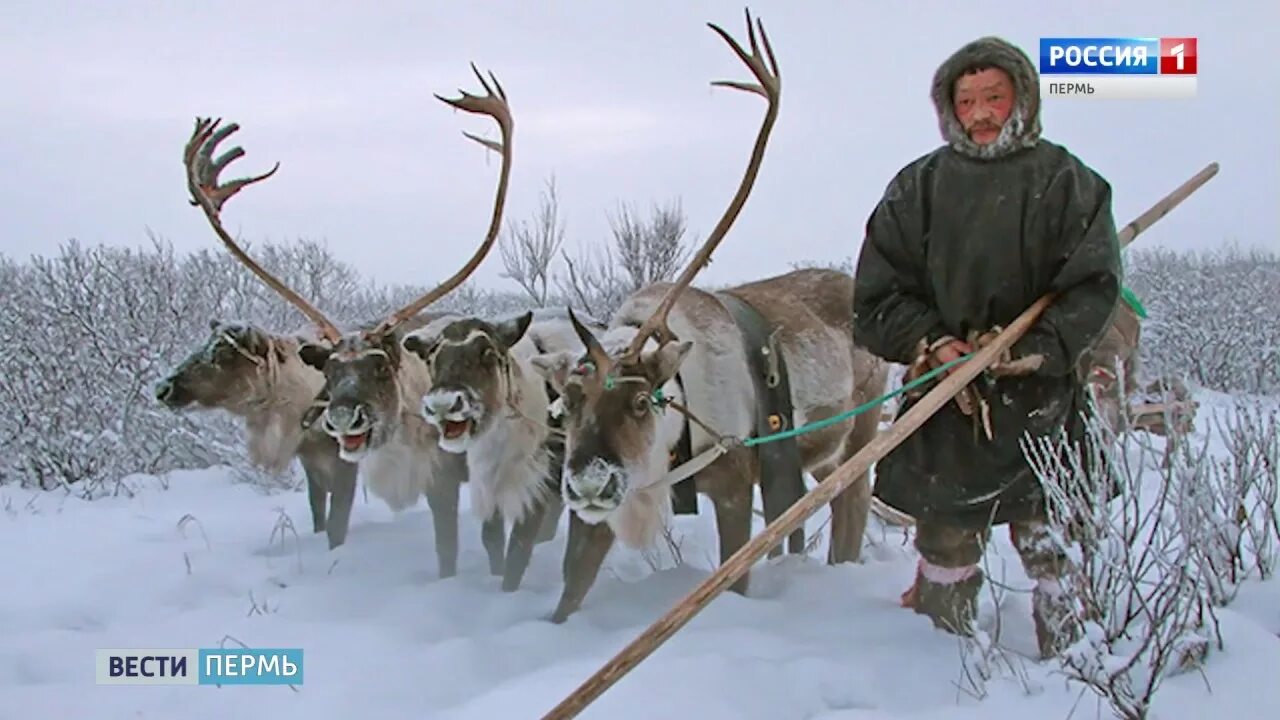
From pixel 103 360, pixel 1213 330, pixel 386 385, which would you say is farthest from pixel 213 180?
pixel 1213 330

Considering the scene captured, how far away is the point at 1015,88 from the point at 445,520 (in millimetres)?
3464

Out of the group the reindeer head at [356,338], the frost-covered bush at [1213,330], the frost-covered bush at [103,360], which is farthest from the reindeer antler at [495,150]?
the frost-covered bush at [1213,330]

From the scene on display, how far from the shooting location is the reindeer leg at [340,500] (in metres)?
5.54

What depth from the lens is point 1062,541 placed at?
98.0 inches

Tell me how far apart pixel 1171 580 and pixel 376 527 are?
4.77 metres

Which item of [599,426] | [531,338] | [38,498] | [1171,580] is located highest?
[531,338]

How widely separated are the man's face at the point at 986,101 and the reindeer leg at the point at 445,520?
129 inches

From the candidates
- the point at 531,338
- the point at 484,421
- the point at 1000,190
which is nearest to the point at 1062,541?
the point at 1000,190

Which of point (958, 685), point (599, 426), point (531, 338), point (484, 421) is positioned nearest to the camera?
point (958, 685)

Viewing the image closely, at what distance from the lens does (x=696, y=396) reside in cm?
425

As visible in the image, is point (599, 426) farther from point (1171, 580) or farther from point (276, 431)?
point (276, 431)

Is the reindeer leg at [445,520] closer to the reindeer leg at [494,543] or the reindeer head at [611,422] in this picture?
the reindeer leg at [494,543]

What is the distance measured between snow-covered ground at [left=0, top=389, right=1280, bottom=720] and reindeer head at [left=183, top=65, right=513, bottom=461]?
2.66 ft

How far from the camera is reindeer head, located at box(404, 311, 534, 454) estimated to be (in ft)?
14.5
